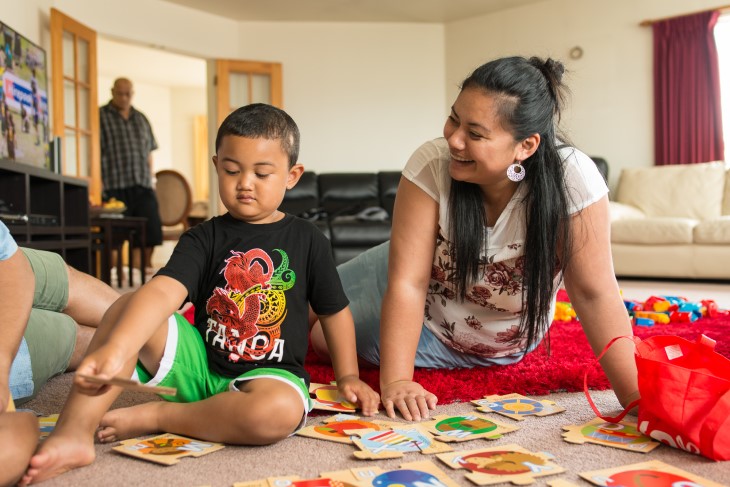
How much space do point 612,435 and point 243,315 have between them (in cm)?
75

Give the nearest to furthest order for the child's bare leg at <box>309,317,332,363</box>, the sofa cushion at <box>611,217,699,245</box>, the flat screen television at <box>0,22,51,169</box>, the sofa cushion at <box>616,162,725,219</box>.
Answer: the child's bare leg at <box>309,317,332,363</box> < the flat screen television at <box>0,22,51,169</box> < the sofa cushion at <box>611,217,699,245</box> < the sofa cushion at <box>616,162,725,219</box>

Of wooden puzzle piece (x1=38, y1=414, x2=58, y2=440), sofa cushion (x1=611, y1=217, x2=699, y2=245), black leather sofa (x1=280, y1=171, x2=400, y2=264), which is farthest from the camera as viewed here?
black leather sofa (x1=280, y1=171, x2=400, y2=264)

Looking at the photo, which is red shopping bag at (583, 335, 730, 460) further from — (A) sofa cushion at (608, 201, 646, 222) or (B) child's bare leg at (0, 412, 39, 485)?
(A) sofa cushion at (608, 201, 646, 222)

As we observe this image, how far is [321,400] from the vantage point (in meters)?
1.51

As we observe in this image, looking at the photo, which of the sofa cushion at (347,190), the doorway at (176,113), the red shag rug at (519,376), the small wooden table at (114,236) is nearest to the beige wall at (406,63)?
the sofa cushion at (347,190)

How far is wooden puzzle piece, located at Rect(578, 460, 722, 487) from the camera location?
3.48 ft

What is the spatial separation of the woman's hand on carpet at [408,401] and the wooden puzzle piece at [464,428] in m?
0.03

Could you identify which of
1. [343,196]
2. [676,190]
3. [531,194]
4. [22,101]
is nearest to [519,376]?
[531,194]

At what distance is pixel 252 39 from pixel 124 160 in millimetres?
2200

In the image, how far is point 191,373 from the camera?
1.33 metres

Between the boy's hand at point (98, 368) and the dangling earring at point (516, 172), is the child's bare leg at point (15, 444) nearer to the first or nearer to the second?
the boy's hand at point (98, 368)

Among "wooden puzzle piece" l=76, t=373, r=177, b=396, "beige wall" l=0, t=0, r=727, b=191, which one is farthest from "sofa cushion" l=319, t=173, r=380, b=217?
"wooden puzzle piece" l=76, t=373, r=177, b=396

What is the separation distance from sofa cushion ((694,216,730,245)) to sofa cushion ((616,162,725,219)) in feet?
1.62

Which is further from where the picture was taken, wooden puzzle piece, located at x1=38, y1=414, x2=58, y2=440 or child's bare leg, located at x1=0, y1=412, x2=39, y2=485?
wooden puzzle piece, located at x1=38, y1=414, x2=58, y2=440
